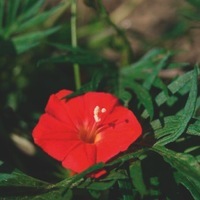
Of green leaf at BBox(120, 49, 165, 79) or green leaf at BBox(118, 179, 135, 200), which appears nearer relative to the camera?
green leaf at BBox(118, 179, 135, 200)

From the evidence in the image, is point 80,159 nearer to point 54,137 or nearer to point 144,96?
point 54,137

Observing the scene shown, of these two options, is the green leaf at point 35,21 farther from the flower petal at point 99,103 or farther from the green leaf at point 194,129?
the green leaf at point 194,129

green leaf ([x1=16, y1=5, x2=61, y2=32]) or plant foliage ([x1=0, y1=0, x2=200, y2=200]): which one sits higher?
green leaf ([x1=16, y1=5, x2=61, y2=32])

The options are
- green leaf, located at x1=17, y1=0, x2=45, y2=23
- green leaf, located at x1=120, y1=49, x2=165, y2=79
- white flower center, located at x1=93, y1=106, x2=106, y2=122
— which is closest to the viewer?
white flower center, located at x1=93, y1=106, x2=106, y2=122

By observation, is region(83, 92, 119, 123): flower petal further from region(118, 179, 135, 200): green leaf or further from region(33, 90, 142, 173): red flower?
region(118, 179, 135, 200): green leaf

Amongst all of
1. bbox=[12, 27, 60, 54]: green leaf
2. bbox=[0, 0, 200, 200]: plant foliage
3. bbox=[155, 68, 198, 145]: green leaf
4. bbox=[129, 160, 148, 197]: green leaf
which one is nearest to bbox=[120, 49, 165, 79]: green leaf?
bbox=[0, 0, 200, 200]: plant foliage

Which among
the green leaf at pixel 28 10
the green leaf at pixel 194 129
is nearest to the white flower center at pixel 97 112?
the green leaf at pixel 194 129
